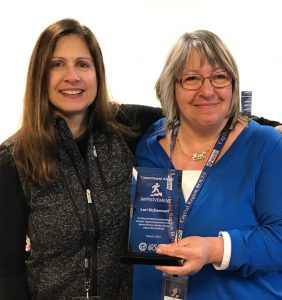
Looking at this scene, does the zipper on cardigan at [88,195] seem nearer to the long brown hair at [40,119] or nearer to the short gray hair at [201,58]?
the long brown hair at [40,119]

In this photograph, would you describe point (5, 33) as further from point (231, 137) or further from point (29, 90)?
point (231, 137)

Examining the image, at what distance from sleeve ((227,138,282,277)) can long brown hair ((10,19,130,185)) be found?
2.03 ft

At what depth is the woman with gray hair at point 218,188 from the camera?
1.01 metres

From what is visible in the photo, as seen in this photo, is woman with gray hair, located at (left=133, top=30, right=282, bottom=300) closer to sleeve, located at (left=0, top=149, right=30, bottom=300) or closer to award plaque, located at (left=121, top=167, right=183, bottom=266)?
award plaque, located at (left=121, top=167, right=183, bottom=266)

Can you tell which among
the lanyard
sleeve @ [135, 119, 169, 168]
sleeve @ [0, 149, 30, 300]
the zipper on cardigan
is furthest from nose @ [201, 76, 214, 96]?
sleeve @ [0, 149, 30, 300]

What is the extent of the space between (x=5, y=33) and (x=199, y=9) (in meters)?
1.49

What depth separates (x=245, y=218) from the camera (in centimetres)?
106

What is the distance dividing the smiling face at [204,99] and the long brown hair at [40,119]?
1.33 feet

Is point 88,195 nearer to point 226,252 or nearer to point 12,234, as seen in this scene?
point 12,234

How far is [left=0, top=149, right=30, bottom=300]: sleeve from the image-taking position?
1.19 metres

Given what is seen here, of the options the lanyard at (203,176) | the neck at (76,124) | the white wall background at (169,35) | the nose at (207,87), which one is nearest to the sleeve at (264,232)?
the lanyard at (203,176)

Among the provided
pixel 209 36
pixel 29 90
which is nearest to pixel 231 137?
pixel 209 36

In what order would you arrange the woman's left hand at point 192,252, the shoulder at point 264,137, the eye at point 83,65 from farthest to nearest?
the eye at point 83,65
the shoulder at point 264,137
the woman's left hand at point 192,252

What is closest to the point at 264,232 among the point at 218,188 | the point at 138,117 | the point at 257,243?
the point at 257,243
